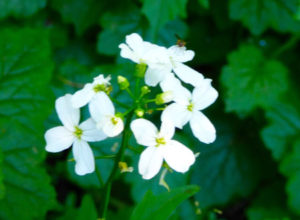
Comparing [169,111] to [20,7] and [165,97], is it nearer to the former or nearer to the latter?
[165,97]

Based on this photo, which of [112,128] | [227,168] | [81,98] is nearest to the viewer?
[112,128]

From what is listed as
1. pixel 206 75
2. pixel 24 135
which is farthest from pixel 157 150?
pixel 206 75

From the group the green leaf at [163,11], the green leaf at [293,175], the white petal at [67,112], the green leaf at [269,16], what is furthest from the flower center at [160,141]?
the green leaf at [269,16]

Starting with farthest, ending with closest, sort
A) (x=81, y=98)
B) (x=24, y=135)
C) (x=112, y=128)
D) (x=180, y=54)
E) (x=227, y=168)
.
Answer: (x=227, y=168) → (x=24, y=135) → (x=180, y=54) → (x=81, y=98) → (x=112, y=128)

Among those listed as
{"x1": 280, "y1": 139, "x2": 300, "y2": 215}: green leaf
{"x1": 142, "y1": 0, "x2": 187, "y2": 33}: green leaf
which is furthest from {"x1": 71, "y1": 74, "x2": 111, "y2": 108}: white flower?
{"x1": 280, "y1": 139, "x2": 300, "y2": 215}: green leaf

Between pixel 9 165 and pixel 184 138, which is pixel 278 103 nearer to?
pixel 184 138

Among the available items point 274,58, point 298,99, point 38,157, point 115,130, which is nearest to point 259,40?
point 274,58
